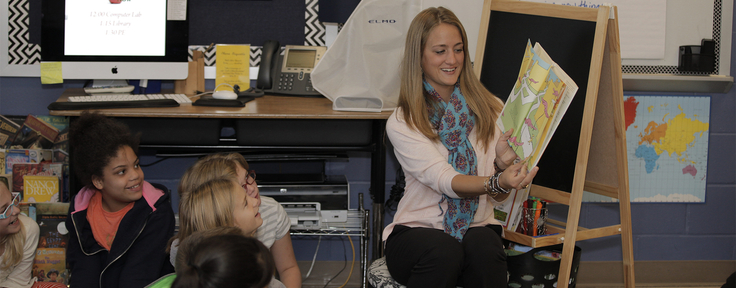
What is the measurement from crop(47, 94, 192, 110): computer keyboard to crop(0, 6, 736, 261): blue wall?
52 centimetres

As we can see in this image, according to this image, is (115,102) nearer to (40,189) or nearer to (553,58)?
(40,189)

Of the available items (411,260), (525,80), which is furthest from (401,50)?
(411,260)

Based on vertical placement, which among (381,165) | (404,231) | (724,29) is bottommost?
(404,231)

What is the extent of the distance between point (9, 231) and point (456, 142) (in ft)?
4.46

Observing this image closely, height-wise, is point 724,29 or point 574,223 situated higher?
point 724,29

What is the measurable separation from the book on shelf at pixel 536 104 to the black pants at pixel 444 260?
28cm

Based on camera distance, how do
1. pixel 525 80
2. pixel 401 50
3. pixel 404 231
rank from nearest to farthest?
pixel 525 80 → pixel 404 231 → pixel 401 50

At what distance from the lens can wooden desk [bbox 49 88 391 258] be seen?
1.65 metres

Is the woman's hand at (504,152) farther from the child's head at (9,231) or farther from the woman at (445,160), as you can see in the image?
the child's head at (9,231)

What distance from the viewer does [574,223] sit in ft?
4.95

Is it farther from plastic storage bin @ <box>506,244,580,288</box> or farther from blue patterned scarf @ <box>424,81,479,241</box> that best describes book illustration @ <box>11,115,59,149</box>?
plastic storage bin @ <box>506,244,580,288</box>

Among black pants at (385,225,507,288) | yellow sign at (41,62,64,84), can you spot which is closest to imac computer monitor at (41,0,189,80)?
yellow sign at (41,62,64,84)

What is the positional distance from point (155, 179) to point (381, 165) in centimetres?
110

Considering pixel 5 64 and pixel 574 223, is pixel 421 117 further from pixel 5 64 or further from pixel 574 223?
pixel 5 64
